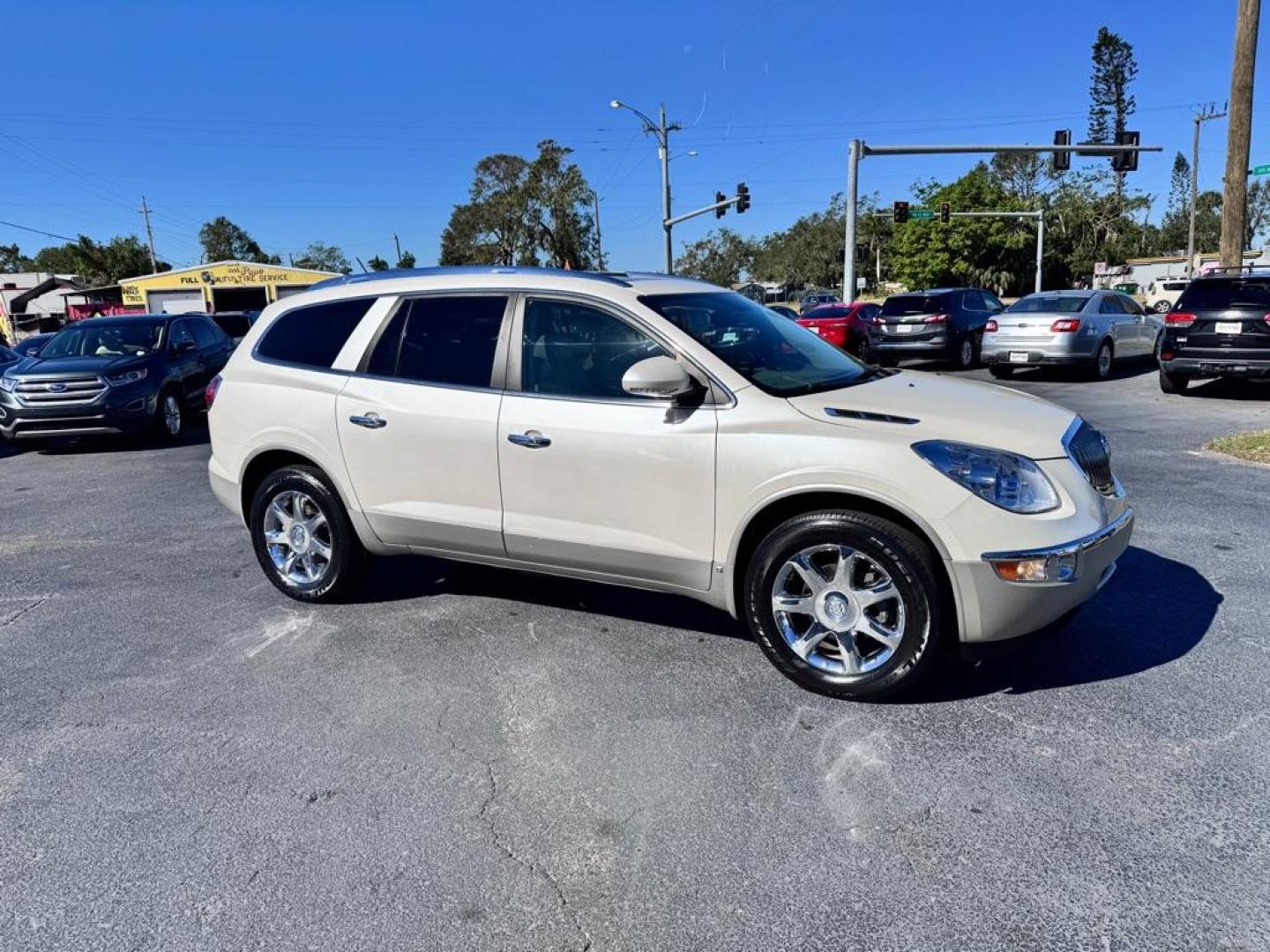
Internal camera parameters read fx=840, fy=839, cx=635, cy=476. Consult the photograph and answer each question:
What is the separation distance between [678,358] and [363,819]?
2.19 meters

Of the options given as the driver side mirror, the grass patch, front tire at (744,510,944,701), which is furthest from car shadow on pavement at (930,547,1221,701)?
the grass patch

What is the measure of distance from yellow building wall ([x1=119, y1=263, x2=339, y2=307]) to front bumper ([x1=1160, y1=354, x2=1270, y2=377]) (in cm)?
5490

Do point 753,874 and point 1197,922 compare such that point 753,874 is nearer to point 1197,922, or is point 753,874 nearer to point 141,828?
point 1197,922

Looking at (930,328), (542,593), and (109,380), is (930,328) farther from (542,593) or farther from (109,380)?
(109,380)

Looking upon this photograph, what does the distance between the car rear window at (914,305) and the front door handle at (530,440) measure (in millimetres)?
14100

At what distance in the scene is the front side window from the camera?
386cm

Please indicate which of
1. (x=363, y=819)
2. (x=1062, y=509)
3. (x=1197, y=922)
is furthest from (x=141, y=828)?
(x=1062, y=509)

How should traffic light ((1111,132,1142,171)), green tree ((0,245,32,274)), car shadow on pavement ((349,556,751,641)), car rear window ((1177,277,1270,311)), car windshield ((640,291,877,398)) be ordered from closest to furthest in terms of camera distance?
car windshield ((640,291,877,398)) → car shadow on pavement ((349,556,751,641)) → car rear window ((1177,277,1270,311)) → traffic light ((1111,132,1142,171)) → green tree ((0,245,32,274))

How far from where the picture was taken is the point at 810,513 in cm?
344

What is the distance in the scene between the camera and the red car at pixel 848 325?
800 inches

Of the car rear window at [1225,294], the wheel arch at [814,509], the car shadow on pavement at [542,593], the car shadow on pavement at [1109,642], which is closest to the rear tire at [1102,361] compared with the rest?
the car rear window at [1225,294]

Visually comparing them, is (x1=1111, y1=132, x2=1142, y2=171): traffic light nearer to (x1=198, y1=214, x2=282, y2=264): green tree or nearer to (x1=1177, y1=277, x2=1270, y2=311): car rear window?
(x1=1177, y1=277, x2=1270, y2=311): car rear window

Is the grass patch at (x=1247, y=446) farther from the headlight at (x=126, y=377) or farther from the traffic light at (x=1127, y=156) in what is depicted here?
the traffic light at (x=1127, y=156)

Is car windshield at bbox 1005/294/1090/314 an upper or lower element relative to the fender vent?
upper
